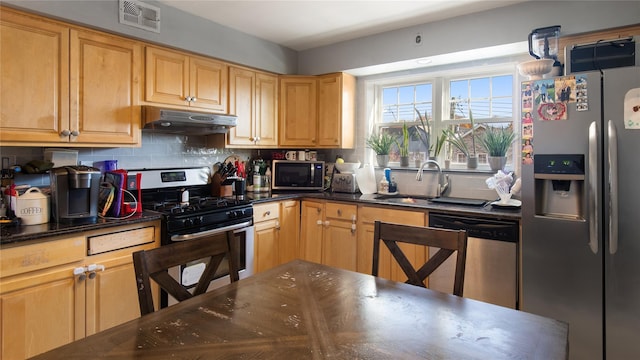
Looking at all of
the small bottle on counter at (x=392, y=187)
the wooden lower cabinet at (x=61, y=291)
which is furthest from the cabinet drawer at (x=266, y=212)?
the small bottle on counter at (x=392, y=187)

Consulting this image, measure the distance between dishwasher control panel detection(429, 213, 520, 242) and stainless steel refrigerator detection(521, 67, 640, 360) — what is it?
18 cm

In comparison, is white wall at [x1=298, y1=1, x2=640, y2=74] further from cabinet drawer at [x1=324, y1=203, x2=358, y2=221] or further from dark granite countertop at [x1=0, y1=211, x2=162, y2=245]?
dark granite countertop at [x1=0, y1=211, x2=162, y2=245]

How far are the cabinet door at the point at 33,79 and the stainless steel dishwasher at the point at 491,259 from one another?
2.64 m

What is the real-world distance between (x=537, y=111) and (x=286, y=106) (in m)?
2.32

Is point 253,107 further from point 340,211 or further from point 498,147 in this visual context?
point 498,147

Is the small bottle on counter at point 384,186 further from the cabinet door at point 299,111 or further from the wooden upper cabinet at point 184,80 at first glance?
the wooden upper cabinet at point 184,80

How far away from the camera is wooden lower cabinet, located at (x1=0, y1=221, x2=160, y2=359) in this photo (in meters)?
1.83

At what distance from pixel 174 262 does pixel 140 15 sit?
6.45ft

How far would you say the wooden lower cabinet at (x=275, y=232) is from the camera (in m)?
3.22

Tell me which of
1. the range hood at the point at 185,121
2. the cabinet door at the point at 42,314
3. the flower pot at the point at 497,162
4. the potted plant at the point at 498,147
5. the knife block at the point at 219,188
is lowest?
the cabinet door at the point at 42,314

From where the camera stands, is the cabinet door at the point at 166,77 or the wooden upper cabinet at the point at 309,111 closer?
the cabinet door at the point at 166,77

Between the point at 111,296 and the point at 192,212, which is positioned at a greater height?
the point at 192,212

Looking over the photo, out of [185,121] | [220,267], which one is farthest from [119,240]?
[185,121]

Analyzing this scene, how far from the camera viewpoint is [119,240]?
225 cm
